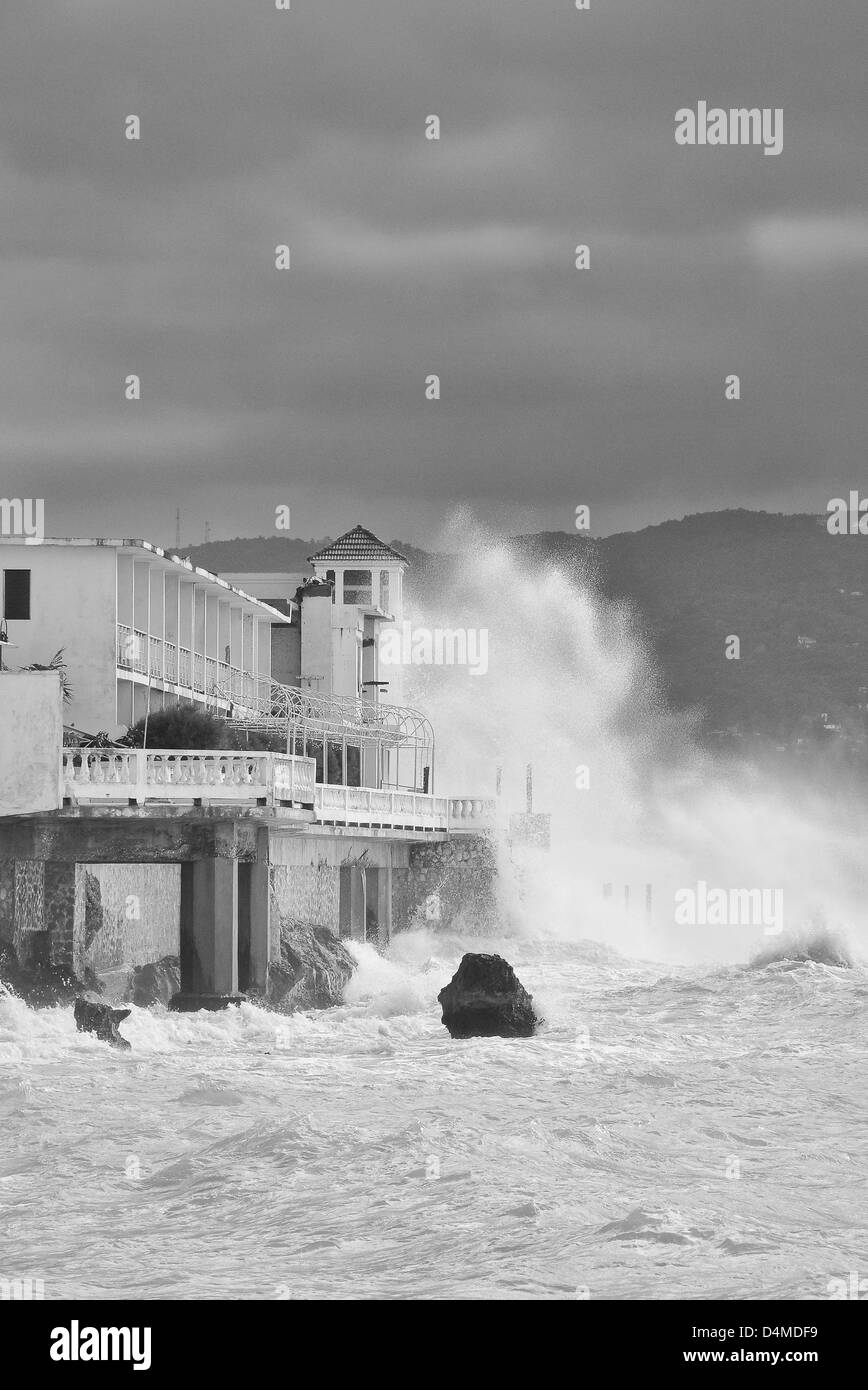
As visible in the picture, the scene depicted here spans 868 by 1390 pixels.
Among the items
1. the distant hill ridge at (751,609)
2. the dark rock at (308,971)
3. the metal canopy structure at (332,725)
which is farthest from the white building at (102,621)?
the distant hill ridge at (751,609)

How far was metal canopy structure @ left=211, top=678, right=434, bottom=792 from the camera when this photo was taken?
43.1 metres

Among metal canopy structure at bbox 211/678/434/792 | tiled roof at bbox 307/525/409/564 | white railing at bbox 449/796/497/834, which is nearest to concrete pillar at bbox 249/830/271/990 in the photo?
metal canopy structure at bbox 211/678/434/792

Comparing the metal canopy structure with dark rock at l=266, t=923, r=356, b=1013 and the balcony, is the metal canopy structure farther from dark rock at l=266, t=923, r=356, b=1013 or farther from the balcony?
dark rock at l=266, t=923, r=356, b=1013

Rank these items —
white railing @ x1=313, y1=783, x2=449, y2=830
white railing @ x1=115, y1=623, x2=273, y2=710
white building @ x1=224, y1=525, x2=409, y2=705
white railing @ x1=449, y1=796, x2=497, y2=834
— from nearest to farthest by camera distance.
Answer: white railing @ x1=313, y1=783, x2=449, y2=830 < white railing @ x1=115, y1=623, x2=273, y2=710 < white railing @ x1=449, y1=796, x2=497, y2=834 < white building @ x1=224, y1=525, x2=409, y2=705

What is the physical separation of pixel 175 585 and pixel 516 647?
31.2 m

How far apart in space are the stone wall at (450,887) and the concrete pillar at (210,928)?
20.6 metres

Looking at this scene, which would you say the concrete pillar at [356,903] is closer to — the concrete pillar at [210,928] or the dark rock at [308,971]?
the dark rock at [308,971]

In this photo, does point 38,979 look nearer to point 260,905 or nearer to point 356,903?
point 260,905

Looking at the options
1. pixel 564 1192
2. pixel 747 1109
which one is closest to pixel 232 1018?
pixel 747 1109

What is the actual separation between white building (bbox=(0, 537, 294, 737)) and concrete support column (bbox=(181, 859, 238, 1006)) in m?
10.2

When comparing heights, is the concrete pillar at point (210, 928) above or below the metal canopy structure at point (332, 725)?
below

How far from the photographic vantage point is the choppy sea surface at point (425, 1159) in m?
16.7

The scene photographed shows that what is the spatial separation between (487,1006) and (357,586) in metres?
42.7

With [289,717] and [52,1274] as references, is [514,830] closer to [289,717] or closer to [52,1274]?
[289,717]
